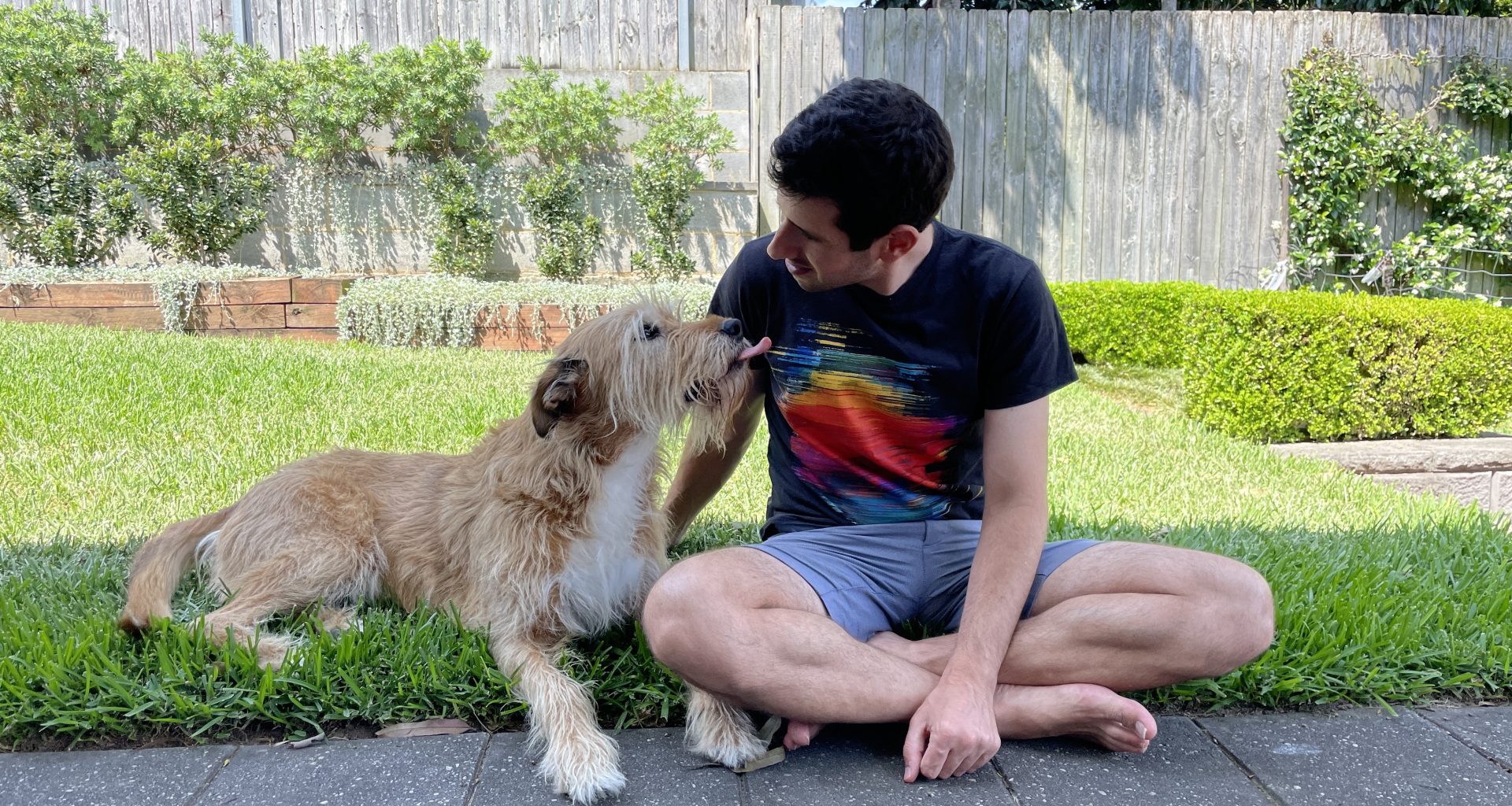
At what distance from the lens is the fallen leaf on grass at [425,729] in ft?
9.30

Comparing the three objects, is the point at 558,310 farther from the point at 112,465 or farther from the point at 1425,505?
the point at 1425,505

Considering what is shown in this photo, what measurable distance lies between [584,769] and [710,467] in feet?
4.16

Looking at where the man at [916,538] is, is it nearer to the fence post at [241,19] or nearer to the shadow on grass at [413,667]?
the shadow on grass at [413,667]

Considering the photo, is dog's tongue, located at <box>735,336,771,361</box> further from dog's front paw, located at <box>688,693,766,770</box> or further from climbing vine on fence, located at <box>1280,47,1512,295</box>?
Result: climbing vine on fence, located at <box>1280,47,1512,295</box>

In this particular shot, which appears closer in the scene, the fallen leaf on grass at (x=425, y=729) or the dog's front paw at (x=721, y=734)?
the dog's front paw at (x=721, y=734)

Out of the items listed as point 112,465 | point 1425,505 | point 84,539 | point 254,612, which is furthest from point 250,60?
point 1425,505

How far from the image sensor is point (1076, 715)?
2705 millimetres

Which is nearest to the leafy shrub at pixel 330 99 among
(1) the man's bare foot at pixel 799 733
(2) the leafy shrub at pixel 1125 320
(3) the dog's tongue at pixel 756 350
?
(2) the leafy shrub at pixel 1125 320

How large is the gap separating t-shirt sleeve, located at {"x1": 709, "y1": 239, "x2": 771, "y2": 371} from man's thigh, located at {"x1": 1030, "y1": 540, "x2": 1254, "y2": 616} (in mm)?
1176

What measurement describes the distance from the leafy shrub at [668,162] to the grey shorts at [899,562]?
332 inches

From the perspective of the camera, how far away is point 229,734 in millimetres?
2803

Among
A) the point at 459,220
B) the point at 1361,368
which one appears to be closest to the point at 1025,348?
the point at 1361,368

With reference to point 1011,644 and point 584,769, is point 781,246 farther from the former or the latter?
point 584,769

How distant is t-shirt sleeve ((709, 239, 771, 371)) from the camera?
333 centimetres
